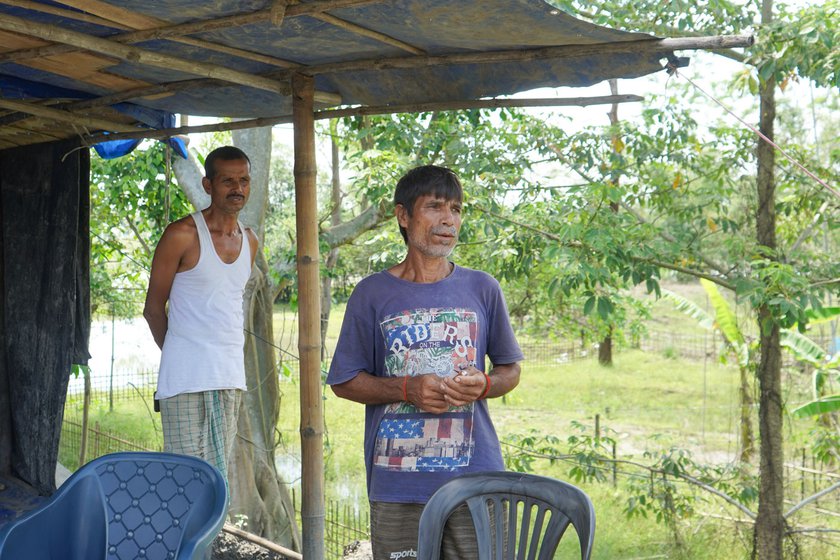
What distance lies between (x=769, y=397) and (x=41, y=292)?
16.6 feet

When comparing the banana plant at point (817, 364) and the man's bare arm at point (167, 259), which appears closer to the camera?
the man's bare arm at point (167, 259)

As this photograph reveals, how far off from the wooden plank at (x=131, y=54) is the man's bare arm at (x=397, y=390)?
117 cm

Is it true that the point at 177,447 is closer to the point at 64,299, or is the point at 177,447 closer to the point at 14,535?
the point at 14,535

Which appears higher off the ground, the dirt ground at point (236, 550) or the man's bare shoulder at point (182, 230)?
the man's bare shoulder at point (182, 230)

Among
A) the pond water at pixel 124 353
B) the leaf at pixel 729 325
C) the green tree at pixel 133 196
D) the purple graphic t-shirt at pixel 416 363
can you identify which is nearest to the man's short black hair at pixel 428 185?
the purple graphic t-shirt at pixel 416 363

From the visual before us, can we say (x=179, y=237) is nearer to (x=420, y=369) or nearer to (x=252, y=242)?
(x=252, y=242)

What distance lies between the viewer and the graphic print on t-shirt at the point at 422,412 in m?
2.24

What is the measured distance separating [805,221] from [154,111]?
19.9ft

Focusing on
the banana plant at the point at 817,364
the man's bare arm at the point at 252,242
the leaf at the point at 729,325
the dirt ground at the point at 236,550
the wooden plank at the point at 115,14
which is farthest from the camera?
the leaf at the point at 729,325

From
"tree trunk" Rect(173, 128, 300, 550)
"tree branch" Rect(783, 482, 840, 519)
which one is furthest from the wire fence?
"tree trunk" Rect(173, 128, 300, 550)

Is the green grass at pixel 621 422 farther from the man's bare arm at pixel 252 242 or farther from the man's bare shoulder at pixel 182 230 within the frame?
the man's bare shoulder at pixel 182 230

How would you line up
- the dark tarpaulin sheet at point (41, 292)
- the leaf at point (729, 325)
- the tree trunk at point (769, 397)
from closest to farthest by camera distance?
the dark tarpaulin sheet at point (41, 292) < the tree trunk at point (769, 397) < the leaf at point (729, 325)

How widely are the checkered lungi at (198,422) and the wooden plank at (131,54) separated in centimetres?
106

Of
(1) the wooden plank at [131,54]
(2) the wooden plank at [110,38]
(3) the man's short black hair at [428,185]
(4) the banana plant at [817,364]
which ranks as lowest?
(4) the banana plant at [817,364]
